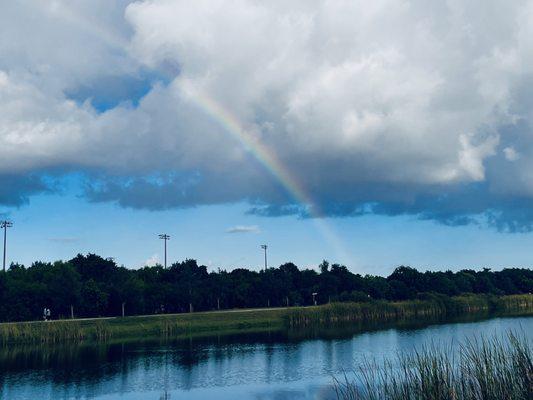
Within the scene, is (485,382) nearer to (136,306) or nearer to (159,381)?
(159,381)

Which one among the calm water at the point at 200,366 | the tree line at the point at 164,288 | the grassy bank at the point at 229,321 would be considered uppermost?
the tree line at the point at 164,288

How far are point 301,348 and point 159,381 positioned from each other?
19.2m

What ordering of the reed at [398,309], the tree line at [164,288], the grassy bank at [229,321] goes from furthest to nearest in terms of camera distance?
the reed at [398,309] → the tree line at [164,288] → the grassy bank at [229,321]

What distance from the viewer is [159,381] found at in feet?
140

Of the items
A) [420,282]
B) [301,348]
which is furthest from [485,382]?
[420,282]

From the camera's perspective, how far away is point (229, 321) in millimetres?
83750

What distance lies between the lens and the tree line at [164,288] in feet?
262

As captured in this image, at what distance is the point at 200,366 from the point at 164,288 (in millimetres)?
45641

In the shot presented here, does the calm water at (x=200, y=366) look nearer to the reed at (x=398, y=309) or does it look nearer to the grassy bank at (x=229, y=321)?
the grassy bank at (x=229, y=321)

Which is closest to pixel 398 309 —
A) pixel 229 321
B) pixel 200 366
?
pixel 229 321

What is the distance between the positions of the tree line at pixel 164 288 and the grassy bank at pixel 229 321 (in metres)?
6.23

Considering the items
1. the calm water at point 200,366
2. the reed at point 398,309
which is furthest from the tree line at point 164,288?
the calm water at point 200,366

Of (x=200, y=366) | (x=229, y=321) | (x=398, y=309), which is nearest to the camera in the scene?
(x=200, y=366)

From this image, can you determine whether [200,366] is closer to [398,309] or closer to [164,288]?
[164,288]
